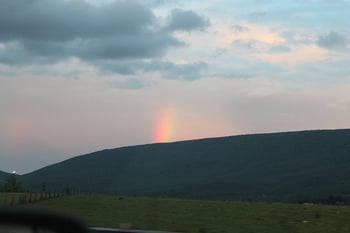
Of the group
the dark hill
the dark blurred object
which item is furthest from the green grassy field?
the dark hill

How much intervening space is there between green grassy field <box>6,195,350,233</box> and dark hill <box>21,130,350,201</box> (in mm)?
88760

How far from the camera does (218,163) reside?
142 metres

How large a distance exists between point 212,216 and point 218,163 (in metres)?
122

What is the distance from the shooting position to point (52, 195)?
101 ft

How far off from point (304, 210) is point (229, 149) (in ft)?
415

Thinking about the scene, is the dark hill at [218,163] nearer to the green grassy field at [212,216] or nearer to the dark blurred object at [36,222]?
the green grassy field at [212,216]

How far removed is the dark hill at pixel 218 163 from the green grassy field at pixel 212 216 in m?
88.8

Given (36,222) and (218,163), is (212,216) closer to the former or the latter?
(36,222)

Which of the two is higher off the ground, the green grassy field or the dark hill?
the dark hill

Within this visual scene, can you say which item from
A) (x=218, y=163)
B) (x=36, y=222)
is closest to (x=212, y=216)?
(x=36, y=222)

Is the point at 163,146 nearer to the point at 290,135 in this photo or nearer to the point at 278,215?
the point at 290,135

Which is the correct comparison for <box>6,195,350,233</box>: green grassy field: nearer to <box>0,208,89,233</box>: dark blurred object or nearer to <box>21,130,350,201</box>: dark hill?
<box>0,208,89,233</box>: dark blurred object

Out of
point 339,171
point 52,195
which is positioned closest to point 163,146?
point 339,171

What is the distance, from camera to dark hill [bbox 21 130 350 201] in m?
120
